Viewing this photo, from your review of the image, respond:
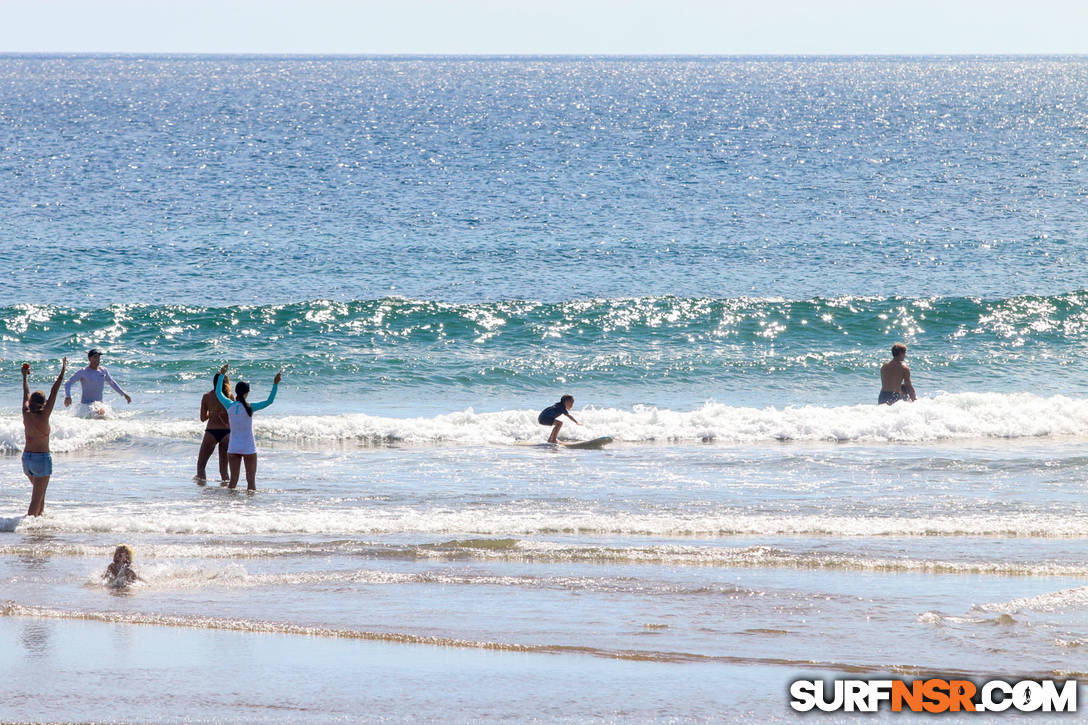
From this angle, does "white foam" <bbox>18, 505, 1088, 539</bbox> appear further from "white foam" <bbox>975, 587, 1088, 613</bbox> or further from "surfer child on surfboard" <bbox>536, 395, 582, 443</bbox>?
"surfer child on surfboard" <bbox>536, 395, 582, 443</bbox>

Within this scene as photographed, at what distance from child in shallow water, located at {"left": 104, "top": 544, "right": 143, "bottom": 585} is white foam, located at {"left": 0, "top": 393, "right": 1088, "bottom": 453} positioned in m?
8.14

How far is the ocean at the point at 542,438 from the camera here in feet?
25.0

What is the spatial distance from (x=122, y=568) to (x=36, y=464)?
120 inches

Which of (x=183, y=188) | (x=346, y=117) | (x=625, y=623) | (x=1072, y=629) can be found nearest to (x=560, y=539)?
(x=625, y=623)

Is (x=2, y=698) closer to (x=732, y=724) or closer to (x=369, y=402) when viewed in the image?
(x=732, y=724)

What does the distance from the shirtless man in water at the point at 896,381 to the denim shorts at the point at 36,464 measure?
1162cm

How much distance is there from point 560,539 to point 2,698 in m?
5.50

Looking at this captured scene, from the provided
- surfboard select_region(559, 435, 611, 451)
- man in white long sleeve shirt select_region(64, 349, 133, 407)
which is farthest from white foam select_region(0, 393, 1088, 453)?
surfboard select_region(559, 435, 611, 451)

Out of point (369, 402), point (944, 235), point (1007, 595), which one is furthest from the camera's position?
point (944, 235)

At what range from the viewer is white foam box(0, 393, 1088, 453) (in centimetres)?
1777

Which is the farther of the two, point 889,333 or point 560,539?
point 889,333

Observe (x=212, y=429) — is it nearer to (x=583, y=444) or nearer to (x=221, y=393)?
(x=221, y=393)

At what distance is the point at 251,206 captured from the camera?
43.5 metres

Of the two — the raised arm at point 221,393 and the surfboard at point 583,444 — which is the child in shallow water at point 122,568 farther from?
the surfboard at point 583,444
